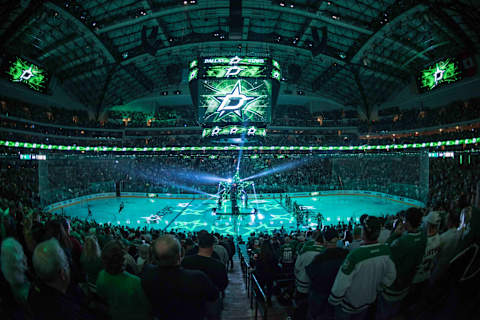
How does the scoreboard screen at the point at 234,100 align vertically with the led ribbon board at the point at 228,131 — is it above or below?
above

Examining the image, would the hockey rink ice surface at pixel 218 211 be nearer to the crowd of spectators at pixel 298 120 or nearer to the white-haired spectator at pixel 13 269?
the crowd of spectators at pixel 298 120

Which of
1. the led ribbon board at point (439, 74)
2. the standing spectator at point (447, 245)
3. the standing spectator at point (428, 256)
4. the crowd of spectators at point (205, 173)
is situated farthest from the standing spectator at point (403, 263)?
the led ribbon board at point (439, 74)

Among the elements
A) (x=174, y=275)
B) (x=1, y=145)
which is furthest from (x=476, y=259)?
(x=1, y=145)

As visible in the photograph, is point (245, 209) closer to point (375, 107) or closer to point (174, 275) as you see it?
point (174, 275)

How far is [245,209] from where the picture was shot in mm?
27672

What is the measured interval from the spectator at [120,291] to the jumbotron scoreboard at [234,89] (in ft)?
62.4

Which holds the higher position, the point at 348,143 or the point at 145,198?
the point at 348,143

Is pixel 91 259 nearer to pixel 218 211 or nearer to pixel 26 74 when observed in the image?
pixel 218 211

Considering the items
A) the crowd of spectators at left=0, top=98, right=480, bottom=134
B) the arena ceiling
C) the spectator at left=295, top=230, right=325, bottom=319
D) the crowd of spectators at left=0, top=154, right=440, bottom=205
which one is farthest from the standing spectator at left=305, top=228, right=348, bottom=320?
the crowd of spectators at left=0, top=98, right=480, bottom=134

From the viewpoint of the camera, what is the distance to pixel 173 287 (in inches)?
94.6

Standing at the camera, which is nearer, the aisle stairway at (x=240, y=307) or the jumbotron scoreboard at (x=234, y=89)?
the aisle stairway at (x=240, y=307)

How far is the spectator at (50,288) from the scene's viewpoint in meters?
2.08

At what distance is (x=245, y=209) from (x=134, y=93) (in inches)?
1226

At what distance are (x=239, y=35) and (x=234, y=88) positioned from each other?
4.90 m
